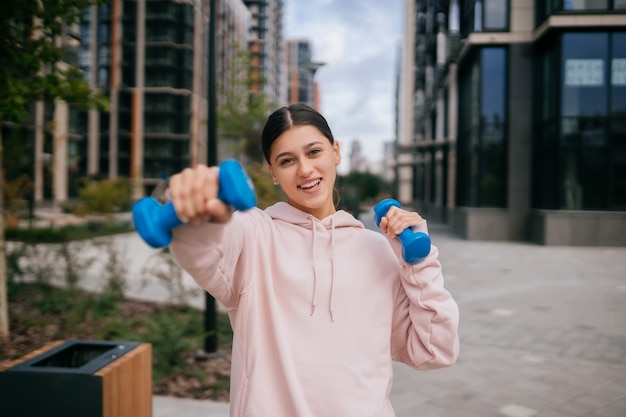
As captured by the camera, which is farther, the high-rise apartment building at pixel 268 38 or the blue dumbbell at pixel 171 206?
the high-rise apartment building at pixel 268 38

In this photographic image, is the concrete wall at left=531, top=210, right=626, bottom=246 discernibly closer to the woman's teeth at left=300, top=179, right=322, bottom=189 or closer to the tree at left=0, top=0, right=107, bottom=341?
the tree at left=0, top=0, right=107, bottom=341

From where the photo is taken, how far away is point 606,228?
15.3m

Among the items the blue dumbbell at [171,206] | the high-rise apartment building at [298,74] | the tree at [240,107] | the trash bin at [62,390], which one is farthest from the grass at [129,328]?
the high-rise apartment building at [298,74]

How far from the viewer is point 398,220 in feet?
4.74

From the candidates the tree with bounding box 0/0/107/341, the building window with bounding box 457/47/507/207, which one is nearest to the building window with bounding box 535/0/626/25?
the building window with bounding box 457/47/507/207

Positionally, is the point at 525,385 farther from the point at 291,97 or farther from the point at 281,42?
the point at 291,97

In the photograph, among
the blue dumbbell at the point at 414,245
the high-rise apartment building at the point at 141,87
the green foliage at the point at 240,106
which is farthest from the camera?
the high-rise apartment building at the point at 141,87

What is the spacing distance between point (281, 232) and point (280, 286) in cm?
18

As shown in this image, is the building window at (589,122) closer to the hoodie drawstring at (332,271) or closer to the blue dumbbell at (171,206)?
the hoodie drawstring at (332,271)

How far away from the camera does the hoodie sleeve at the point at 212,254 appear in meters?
1.18

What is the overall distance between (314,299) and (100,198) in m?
15.5

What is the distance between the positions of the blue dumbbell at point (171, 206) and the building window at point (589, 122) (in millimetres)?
16815

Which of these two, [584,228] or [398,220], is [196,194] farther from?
[584,228]

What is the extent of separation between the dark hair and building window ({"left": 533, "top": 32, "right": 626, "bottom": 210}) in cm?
1618
